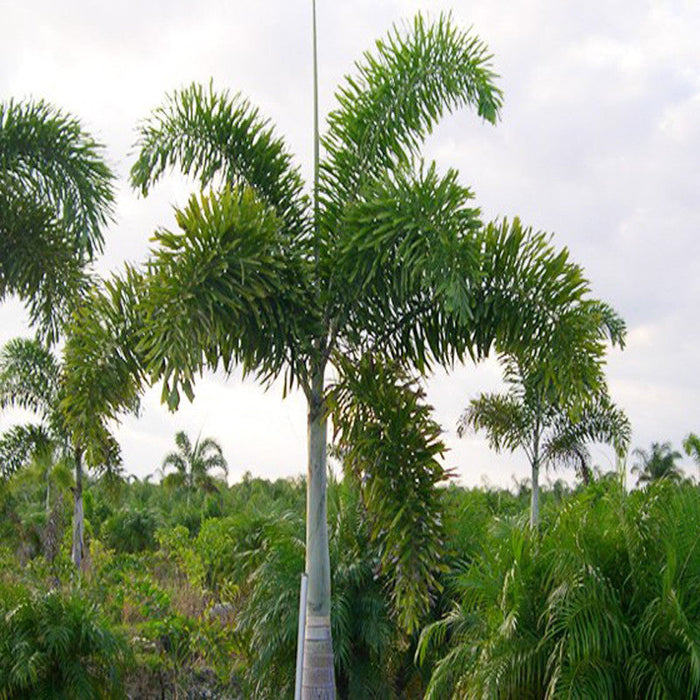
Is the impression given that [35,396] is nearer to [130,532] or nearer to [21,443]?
[21,443]

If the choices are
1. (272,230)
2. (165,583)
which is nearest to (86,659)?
(272,230)

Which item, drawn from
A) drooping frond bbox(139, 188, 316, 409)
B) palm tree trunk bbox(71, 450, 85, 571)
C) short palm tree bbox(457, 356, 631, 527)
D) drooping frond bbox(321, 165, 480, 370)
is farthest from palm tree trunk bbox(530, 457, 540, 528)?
drooping frond bbox(139, 188, 316, 409)

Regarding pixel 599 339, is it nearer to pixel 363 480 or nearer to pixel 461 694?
pixel 363 480

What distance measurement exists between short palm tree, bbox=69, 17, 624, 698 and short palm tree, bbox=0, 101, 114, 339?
1764 millimetres

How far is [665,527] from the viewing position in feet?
25.4

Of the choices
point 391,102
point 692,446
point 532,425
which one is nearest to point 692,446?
point 692,446

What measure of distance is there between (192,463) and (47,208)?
2088cm

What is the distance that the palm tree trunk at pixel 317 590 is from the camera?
9438mm

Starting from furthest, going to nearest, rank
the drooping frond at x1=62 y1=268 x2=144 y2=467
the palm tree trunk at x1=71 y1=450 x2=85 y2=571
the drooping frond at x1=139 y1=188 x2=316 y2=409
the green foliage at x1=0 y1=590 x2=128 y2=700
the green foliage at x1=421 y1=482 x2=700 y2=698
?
the palm tree trunk at x1=71 y1=450 x2=85 y2=571 → the green foliage at x1=0 y1=590 x2=128 y2=700 → the drooping frond at x1=62 y1=268 x2=144 y2=467 → the drooping frond at x1=139 y1=188 x2=316 y2=409 → the green foliage at x1=421 y1=482 x2=700 y2=698

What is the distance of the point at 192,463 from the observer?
105ft

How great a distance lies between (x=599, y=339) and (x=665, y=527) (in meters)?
1.99

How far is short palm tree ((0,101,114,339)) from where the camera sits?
461 inches

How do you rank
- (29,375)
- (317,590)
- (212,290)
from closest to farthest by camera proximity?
(212,290) < (317,590) < (29,375)

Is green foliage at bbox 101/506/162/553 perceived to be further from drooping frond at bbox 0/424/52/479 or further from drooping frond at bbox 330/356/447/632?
drooping frond at bbox 330/356/447/632
